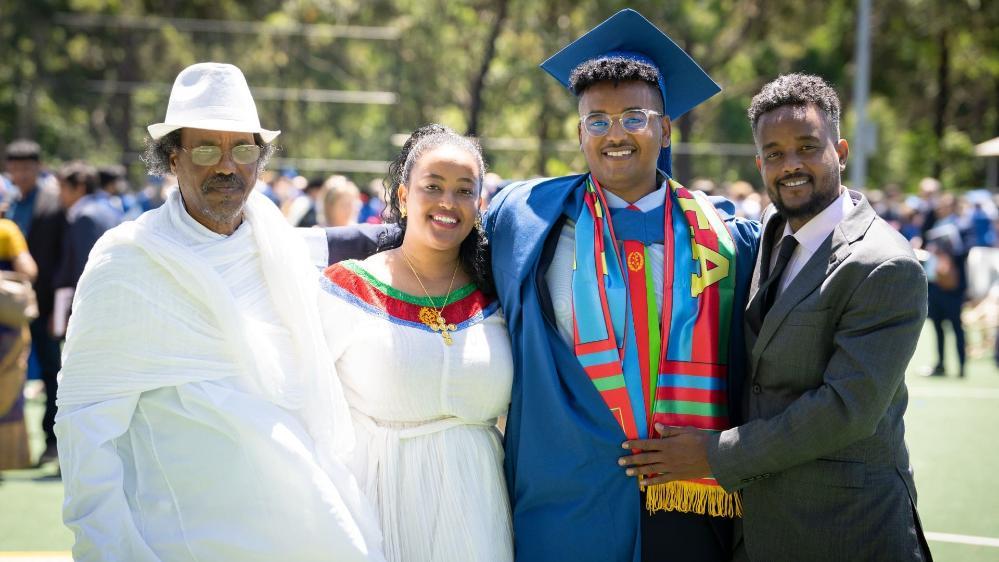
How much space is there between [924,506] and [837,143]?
3.67m

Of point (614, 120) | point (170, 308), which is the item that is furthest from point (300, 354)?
point (614, 120)

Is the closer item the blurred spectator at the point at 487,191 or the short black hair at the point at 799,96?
the short black hair at the point at 799,96

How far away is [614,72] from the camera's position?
10.8 feet

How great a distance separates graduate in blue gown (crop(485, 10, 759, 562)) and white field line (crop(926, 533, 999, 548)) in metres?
2.68

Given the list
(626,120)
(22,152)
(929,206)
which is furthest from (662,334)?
(929,206)

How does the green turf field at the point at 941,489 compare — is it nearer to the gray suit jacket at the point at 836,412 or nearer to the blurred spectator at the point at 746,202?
the gray suit jacket at the point at 836,412

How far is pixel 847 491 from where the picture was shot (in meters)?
2.90

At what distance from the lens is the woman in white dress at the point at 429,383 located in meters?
3.09

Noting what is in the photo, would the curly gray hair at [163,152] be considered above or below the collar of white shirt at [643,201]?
above

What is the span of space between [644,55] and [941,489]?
432 centimetres

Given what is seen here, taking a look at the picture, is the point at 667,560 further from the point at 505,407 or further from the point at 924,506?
the point at 924,506

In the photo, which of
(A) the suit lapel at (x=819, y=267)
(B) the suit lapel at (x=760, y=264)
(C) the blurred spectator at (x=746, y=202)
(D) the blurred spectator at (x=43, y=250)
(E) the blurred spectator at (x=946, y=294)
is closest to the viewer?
(A) the suit lapel at (x=819, y=267)

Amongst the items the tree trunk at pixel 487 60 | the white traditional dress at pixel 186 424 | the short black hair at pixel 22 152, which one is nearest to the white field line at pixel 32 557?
the white traditional dress at pixel 186 424

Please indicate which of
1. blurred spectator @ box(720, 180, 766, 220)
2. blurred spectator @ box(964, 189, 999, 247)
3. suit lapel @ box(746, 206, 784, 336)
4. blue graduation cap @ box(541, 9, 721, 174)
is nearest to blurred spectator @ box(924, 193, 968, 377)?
blurred spectator @ box(720, 180, 766, 220)
